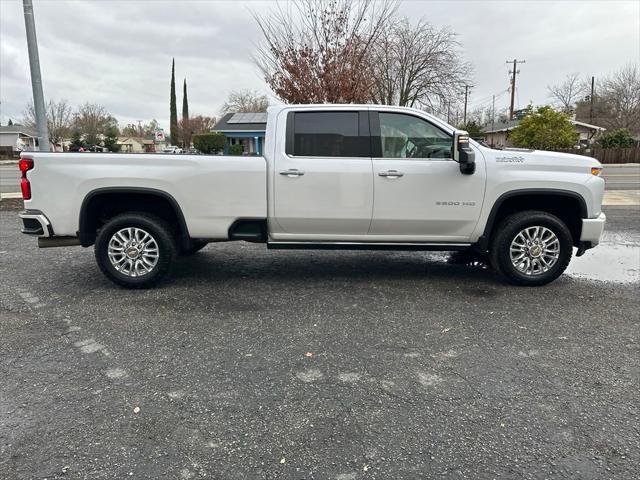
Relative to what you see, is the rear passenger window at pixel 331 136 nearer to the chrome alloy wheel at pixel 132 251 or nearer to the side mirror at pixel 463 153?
the side mirror at pixel 463 153

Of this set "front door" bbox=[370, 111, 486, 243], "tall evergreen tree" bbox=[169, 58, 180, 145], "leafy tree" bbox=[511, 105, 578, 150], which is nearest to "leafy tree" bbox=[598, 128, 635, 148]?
"leafy tree" bbox=[511, 105, 578, 150]

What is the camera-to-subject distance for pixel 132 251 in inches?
203

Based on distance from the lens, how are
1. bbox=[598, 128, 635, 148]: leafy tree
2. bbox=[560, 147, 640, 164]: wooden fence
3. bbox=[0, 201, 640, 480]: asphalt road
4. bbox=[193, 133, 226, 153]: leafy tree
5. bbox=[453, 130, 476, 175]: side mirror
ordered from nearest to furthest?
bbox=[0, 201, 640, 480]: asphalt road
bbox=[453, 130, 476, 175]: side mirror
bbox=[193, 133, 226, 153]: leafy tree
bbox=[560, 147, 640, 164]: wooden fence
bbox=[598, 128, 635, 148]: leafy tree

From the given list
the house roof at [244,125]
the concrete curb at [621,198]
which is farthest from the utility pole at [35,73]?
the house roof at [244,125]

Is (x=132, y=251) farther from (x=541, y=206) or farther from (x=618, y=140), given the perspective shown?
(x=618, y=140)

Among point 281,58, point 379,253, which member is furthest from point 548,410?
point 281,58

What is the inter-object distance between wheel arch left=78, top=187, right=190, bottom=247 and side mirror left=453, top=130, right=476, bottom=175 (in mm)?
3047

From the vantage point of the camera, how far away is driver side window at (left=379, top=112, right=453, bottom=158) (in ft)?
16.8

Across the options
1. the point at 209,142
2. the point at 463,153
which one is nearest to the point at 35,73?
the point at 463,153

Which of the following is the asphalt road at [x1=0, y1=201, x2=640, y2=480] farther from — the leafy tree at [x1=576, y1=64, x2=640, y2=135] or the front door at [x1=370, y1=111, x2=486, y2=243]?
the leafy tree at [x1=576, y1=64, x2=640, y2=135]

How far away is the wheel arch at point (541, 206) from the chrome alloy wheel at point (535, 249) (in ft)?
0.96

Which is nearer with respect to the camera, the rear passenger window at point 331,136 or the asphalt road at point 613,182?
the rear passenger window at point 331,136

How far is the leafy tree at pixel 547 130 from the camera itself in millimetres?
31703

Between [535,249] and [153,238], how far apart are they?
168 inches
